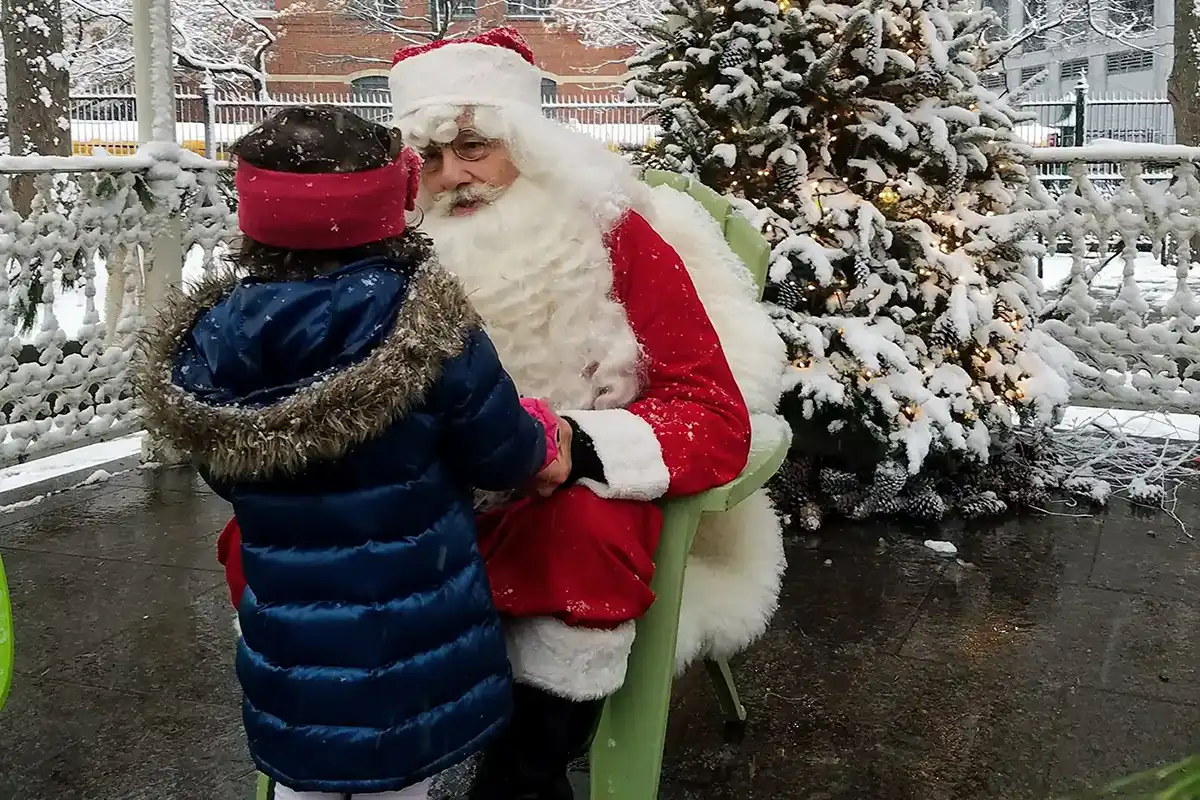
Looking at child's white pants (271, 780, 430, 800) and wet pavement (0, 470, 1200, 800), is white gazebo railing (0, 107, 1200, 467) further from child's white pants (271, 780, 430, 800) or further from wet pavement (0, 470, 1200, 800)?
child's white pants (271, 780, 430, 800)

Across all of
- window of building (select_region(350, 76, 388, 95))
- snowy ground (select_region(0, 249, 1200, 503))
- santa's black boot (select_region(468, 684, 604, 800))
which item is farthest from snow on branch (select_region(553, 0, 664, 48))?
santa's black boot (select_region(468, 684, 604, 800))

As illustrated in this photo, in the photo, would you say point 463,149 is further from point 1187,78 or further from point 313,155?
point 1187,78

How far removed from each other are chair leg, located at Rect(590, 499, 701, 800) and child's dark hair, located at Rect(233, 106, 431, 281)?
0.69m

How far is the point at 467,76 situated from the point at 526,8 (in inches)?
897

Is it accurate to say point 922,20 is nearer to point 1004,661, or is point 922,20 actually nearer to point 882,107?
point 882,107

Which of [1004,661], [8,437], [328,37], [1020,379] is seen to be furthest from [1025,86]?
[328,37]

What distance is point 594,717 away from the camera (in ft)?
6.46

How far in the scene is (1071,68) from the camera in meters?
25.7

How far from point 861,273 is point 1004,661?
1641mm

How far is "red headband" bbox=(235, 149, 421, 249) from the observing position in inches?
59.6

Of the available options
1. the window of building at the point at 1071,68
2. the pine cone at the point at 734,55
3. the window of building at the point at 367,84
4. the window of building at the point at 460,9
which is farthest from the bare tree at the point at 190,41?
the window of building at the point at 1071,68

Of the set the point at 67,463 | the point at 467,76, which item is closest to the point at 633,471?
the point at 467,76

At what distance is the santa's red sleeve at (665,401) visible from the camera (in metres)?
1.91

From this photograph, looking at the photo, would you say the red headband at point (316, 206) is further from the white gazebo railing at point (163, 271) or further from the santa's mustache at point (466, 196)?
the white gazebo railing at point (163, 271)
